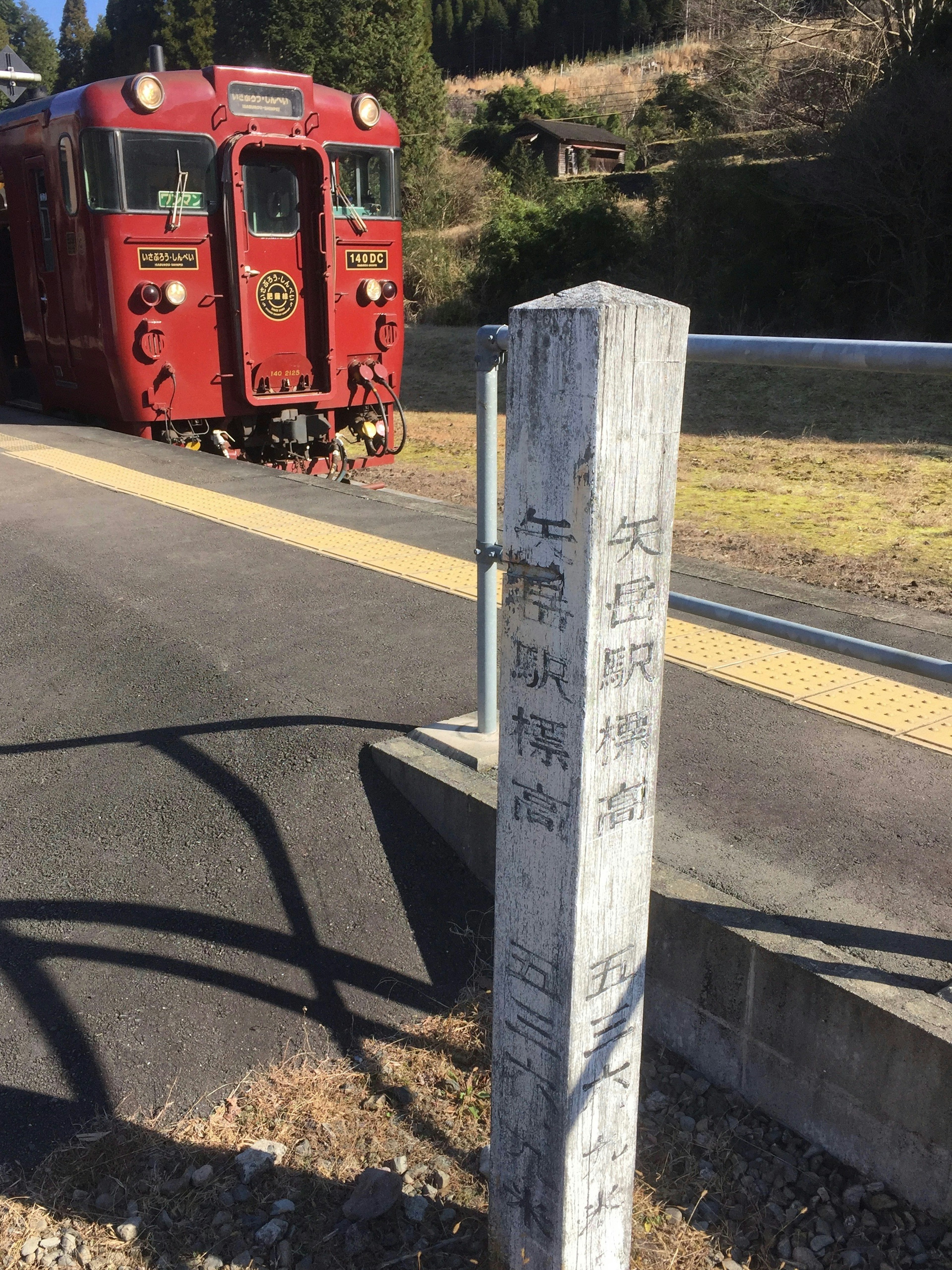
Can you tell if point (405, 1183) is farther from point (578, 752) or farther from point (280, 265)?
point (280, 265)

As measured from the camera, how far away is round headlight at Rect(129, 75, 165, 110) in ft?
26.9

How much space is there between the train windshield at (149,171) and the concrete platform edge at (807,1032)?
7.32 metres

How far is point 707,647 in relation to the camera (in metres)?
4.52

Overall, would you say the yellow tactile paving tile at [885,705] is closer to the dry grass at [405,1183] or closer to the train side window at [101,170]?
the dry grass at [405,1183]

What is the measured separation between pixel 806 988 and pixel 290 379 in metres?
7.84

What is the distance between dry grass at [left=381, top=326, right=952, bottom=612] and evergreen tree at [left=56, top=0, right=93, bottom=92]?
61305 millimetres

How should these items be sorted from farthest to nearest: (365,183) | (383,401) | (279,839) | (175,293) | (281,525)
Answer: (383,401), (365,183), (175,293), (281,525), (279,839)

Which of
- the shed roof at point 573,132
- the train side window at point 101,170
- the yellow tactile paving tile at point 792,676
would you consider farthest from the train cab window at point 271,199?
the shed roof at point 573,132

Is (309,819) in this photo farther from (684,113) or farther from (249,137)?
(684,113)

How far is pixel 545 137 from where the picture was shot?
39344 mm

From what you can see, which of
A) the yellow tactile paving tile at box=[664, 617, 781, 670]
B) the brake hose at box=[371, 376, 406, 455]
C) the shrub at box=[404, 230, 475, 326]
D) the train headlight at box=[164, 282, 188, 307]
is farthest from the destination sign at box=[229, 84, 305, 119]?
the shrub at box=[404, 230, 475, 326]

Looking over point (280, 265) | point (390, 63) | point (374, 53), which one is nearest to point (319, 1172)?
point (280, 265)

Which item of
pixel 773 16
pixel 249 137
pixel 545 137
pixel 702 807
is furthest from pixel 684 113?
pixel 702 807

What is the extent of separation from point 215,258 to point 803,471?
5339 millimetres
